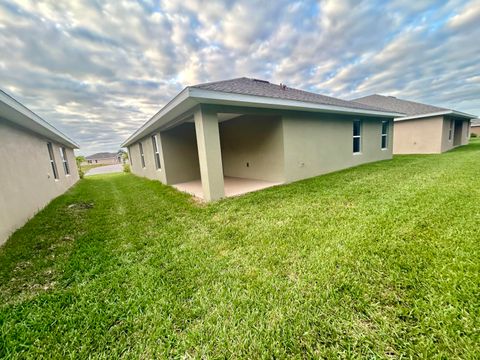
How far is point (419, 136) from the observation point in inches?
555

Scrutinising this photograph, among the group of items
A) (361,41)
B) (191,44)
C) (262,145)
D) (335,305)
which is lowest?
(335,305)

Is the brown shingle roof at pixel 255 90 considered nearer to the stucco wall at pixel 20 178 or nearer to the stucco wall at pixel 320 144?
the stucco wall at pixel 320 144

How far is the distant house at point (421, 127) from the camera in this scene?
13234 mm

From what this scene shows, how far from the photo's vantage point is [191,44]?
8.47 meters

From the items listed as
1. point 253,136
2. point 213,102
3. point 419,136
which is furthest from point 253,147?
point 419,136

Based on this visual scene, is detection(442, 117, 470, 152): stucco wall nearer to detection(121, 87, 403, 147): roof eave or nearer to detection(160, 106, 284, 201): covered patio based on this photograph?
detection(121, 87, 403, 147): roof eave

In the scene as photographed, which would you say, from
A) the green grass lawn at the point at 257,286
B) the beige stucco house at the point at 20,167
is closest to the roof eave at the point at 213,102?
the green grass lawn at the point at 257,286

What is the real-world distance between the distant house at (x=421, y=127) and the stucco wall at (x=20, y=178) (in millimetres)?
18705

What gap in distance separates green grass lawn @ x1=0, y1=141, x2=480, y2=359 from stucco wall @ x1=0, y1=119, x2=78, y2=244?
835mm

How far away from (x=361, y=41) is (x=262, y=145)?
30.2 feet

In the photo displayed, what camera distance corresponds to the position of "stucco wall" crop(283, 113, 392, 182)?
23.9ft

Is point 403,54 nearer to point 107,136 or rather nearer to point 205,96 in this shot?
point 205,96

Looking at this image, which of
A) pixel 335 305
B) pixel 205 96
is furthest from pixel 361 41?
pixel 335 305

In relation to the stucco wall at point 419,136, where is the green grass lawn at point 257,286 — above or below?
below
